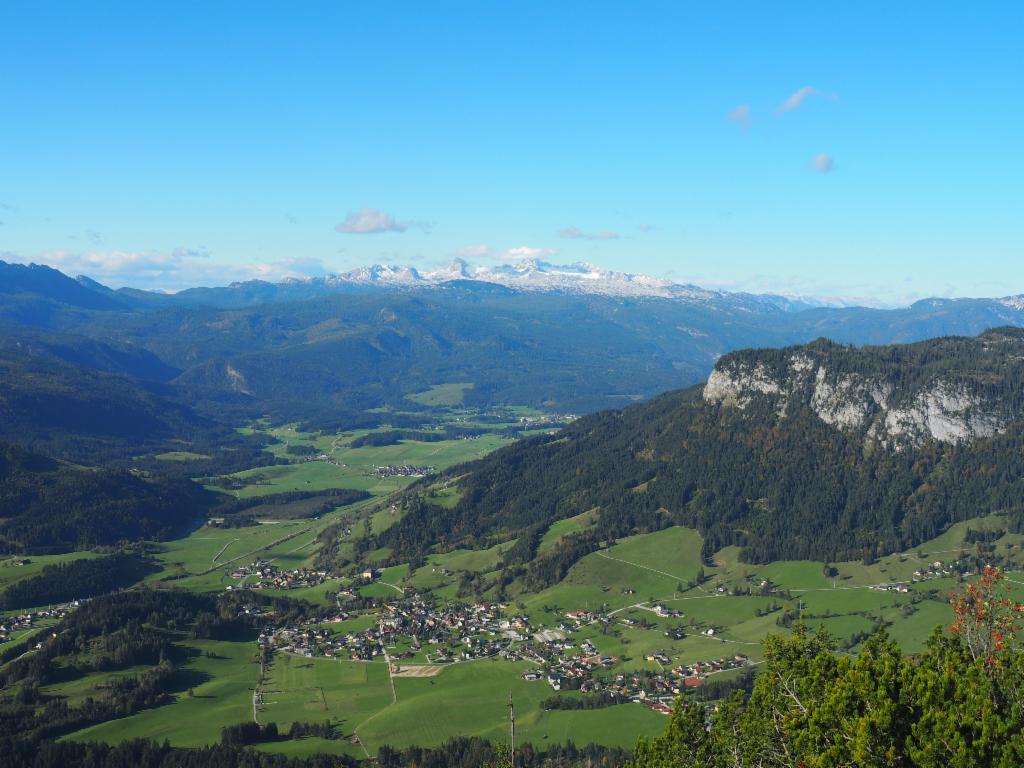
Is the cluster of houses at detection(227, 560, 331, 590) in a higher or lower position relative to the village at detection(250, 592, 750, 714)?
lower

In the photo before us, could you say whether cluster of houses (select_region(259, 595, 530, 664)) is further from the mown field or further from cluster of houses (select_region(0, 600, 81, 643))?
cluster of houses (select_region(0, 600, 81, 643))

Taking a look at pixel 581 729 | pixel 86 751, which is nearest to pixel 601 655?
pixel 581 729

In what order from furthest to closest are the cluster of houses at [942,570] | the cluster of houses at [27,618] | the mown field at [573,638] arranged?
the cluster of houses at [942,570], the cluster of houses at [27,618], the mown field at [573,638]

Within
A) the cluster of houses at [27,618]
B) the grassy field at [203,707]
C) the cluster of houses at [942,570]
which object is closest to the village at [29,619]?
the cluster of houses at [27,618]

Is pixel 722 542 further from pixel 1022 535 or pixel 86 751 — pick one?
pixel 86 751

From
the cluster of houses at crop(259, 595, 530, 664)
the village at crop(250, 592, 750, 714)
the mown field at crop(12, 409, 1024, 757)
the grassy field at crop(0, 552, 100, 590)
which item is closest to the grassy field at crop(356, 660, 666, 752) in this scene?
the mown field at crop(12, 409, 1024, 757)

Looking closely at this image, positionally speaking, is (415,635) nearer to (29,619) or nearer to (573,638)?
(573,638)

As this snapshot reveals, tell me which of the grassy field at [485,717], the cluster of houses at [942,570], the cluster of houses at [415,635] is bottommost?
the cluster of houses at [415,635]

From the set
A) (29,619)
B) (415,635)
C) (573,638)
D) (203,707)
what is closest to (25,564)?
(29,619)

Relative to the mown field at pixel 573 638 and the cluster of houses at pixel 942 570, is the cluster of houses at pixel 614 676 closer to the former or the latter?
the mown field at pixel 573 638

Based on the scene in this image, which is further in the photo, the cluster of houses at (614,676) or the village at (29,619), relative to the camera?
the village at (29,619)

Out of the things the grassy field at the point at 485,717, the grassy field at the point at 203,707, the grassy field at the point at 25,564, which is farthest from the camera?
the grassy field at the point at 25,564
